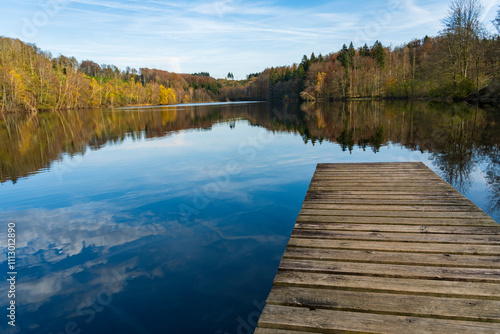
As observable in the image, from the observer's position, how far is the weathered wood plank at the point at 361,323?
232cm

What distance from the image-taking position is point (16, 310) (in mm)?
3867

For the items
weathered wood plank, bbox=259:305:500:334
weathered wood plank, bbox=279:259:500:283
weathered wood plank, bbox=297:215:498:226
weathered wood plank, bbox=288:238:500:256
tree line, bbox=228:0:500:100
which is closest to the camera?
weathered wood plank, bbox=259:305:500:334

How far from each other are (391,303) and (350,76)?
8070 cm

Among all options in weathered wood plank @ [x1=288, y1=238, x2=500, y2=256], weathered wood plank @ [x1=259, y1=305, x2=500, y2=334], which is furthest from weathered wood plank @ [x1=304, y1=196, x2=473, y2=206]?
weathered wood plank @ [x1=259, y1=305, x2=500, y2=334]

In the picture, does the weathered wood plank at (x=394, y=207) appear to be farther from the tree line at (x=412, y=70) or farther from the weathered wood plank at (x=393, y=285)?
the tree line at (x=412, y=70)

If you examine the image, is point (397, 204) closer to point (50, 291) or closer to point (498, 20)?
point (50, 291)

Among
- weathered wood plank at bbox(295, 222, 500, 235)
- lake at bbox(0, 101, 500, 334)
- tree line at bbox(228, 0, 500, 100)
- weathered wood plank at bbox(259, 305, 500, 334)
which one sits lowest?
lake at bbox(0, 101, 500, 334)

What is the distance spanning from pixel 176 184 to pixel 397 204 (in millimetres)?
6391

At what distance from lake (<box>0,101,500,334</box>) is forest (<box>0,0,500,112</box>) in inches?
1185

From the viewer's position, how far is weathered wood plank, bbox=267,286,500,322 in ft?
8.10

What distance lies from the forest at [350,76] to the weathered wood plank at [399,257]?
38321 millimetres

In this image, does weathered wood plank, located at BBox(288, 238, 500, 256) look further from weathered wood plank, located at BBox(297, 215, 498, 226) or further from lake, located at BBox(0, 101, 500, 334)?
lake, located at BBox(0, 101, 500, 334)

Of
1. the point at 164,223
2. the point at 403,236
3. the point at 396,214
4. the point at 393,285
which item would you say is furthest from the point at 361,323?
the point at 164,223

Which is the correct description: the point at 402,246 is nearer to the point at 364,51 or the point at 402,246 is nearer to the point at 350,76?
the point at 350,76
